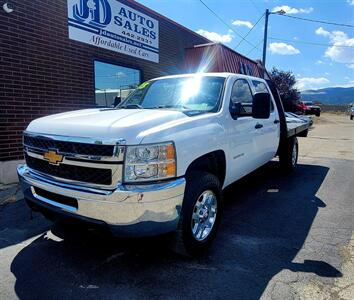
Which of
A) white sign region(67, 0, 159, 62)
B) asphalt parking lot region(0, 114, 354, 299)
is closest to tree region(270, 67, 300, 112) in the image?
white sign region(67, 0, 159, 62)

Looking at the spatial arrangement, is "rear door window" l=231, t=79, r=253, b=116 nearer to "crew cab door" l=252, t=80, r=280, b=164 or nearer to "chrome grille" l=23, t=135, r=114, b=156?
"crew cab door" l=252, t=80, r=280, b=164

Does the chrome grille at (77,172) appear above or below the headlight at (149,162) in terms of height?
below

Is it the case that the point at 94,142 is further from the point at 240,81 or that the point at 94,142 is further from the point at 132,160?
the point at 240,81

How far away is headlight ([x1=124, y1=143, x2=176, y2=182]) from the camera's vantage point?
8.99 feet

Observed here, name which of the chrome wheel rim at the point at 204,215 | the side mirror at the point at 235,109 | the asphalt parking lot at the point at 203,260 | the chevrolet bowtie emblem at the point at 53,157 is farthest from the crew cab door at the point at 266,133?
the chevrolet bowtie emblem at the point at 53,157

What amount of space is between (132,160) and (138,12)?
25.2ft

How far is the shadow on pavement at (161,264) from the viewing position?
2828mm

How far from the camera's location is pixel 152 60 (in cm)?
1027

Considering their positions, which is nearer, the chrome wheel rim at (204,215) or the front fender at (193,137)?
the front fender at (193,137)

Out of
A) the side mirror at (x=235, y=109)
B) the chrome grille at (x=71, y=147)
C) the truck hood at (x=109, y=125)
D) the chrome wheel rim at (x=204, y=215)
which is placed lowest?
the chrome wheel rim at (x=204, y=215)

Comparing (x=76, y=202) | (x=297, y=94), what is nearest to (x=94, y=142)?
A: (x=76, y=202)

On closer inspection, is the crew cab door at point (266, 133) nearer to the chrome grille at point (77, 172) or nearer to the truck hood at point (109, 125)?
the truck hood at point (109, 125)

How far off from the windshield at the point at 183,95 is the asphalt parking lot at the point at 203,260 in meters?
1.58

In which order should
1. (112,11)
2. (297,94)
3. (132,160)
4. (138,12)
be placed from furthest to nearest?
(297,94)
(138,12)
(112,11)
(132,160)
